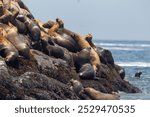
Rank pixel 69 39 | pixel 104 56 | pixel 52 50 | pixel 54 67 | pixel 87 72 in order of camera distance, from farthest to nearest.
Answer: pixel 104 56
pixel 69 39
pixel 87 72
pixel 52 50
pixel 54 67

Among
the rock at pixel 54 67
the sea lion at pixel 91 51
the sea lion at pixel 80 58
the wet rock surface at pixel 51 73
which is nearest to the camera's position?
the wet rock surface at pixel 51 73

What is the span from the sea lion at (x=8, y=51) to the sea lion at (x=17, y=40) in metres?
0.44

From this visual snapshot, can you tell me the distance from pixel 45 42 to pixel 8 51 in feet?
10.8

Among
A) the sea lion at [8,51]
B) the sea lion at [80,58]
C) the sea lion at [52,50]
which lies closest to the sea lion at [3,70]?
the sea lion at [8,51]

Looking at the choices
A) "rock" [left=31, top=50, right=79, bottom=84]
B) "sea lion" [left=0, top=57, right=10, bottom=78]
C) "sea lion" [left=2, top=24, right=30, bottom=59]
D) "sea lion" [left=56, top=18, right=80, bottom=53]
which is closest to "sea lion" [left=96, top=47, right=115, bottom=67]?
"sea lion" [left=56, top=18, right=80, bottom=53]

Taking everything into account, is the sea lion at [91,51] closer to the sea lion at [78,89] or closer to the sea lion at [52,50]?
the sea lion at [52,50]

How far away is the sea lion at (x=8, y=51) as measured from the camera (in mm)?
16244

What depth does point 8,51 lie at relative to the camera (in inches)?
653

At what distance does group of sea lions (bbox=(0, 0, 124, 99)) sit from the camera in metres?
17.3

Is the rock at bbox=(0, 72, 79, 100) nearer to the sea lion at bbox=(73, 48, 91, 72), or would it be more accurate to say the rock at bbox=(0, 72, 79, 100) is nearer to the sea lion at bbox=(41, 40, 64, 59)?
the sea lion at bbox=(41, 40, 64, 59)

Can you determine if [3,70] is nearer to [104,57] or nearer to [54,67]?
[54,67]

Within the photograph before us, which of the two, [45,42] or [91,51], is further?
[91,51]

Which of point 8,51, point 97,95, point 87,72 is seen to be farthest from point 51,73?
point 87,72

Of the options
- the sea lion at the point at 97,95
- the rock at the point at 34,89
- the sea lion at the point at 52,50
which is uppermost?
the sea lion at the point at 52,50
